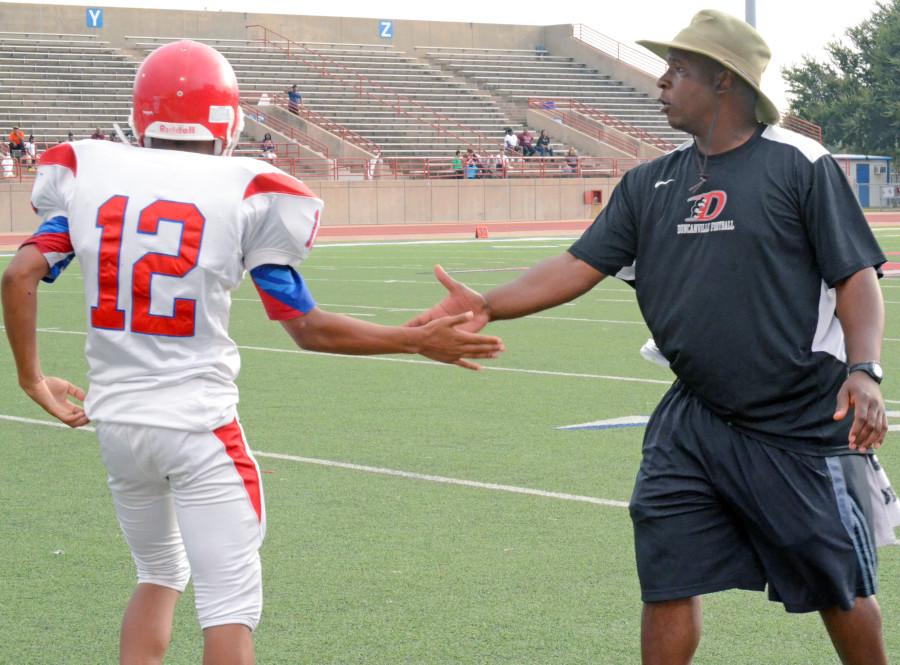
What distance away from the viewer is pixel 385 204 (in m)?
41.3

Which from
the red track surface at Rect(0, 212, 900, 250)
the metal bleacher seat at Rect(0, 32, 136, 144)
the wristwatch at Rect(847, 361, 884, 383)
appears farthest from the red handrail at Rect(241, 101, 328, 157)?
the wristwatch at Rect(847, 361, 884, 383)

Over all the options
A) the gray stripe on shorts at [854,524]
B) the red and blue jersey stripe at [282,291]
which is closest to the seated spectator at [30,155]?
the red and blue jersey stripe at [282,291]

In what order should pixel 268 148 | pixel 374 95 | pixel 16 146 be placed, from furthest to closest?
pixel 374 95 → pixel 268 148 → pixel 16 146

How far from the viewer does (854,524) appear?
3.74 meters

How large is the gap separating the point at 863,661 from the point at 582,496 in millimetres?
3024

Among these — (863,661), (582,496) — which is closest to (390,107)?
(582,496)

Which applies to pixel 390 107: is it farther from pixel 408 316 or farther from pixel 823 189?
pixel 823 189

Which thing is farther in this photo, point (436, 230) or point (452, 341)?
point (436, 230)

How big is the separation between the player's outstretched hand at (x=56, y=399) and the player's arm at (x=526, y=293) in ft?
3.04

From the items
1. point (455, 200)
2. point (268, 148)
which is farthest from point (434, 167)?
point (268, 148)

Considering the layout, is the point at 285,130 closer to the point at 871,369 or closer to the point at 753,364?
the point at 753,364

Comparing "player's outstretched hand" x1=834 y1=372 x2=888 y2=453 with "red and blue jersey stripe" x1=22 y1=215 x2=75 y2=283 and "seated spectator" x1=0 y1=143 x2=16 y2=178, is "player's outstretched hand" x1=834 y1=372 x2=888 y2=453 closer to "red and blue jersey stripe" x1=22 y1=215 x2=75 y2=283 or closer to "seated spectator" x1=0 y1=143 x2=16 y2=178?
"red and blue jersey stripe" x1=22 y1=215 x2=75 y2=283

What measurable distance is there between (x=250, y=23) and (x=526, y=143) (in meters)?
12.4

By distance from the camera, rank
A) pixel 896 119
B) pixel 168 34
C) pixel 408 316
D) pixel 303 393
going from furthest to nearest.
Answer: pixel 896 119, pixel 168 34, pixel 408 316, pixel 303 393
